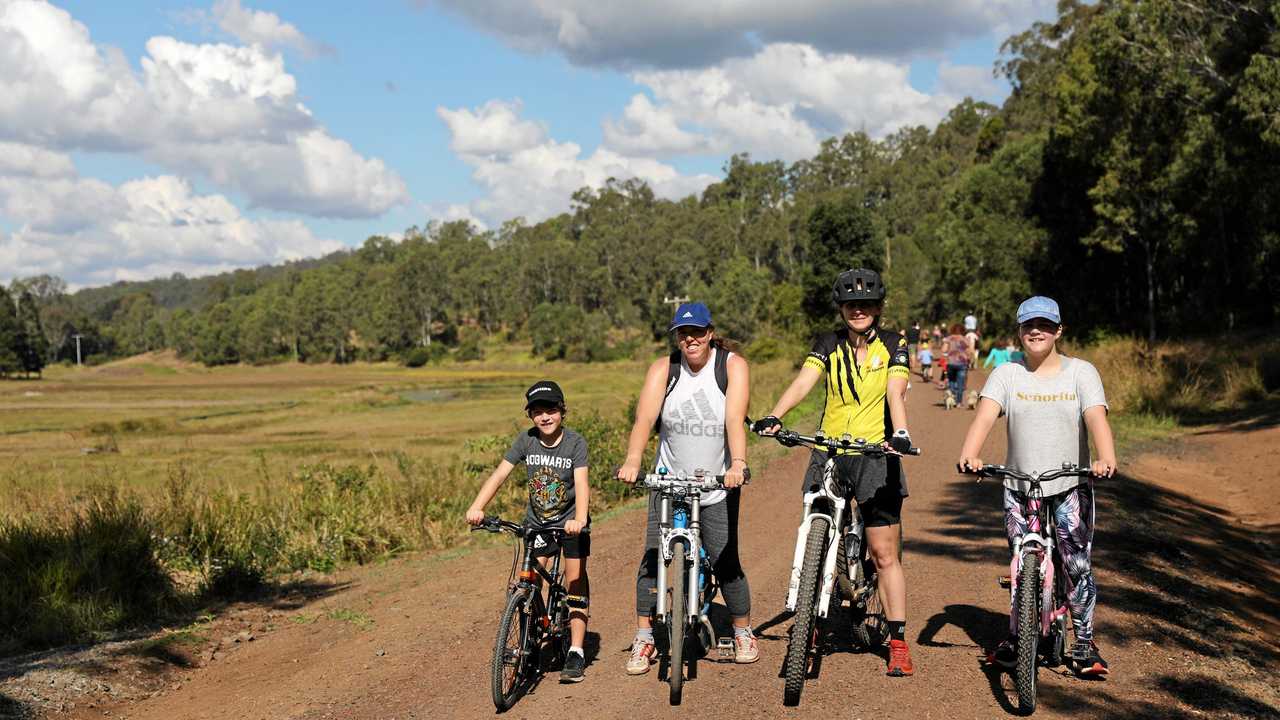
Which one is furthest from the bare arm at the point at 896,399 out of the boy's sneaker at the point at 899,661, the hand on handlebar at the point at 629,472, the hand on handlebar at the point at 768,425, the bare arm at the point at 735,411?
the hand on handlebar at the point at 629,472

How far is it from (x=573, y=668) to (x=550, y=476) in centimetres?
114

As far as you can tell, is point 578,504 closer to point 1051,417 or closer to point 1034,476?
point 1034,476

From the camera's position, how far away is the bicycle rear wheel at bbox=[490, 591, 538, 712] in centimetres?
552

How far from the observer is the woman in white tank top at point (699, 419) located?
18.1ft

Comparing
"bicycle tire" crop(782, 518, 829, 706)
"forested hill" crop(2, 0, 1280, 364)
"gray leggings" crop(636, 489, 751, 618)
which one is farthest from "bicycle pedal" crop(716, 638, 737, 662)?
"forested hill" crop(2, 0, 1280, 364)

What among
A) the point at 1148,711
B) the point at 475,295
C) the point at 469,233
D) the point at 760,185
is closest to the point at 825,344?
the point at 1148,711

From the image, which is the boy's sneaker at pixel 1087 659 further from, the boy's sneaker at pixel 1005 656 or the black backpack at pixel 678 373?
the black backpack at pixel 678 373

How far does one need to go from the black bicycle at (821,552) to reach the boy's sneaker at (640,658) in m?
0.85

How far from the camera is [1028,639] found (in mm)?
5145

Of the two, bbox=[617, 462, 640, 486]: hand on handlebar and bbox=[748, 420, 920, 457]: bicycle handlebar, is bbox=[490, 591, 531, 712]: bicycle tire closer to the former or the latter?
bbox=[617, 462, 640, 486]: hand on handlebar

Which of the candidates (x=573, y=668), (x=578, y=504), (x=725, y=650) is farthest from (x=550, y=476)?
(x=725, y=650)

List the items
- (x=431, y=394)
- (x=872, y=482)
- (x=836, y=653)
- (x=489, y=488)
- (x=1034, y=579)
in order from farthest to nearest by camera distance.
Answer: (x=431, y=394), (x=836, y=653), (x=489, y=488), (x=872, y=482), (x=1034, y=579)

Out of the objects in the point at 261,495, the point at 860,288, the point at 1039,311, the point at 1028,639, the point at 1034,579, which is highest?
the point at 860,288

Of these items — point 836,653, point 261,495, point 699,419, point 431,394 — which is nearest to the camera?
point 699,419
